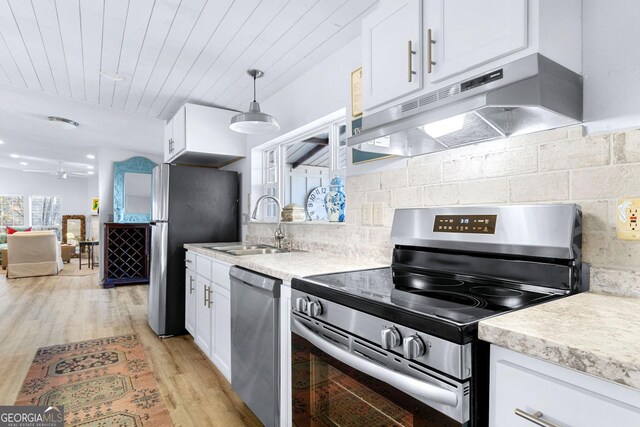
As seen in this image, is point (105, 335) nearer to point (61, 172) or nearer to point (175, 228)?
point (175, 228)

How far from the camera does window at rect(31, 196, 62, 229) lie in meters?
10.2

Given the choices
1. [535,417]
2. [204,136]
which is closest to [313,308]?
[535,417]

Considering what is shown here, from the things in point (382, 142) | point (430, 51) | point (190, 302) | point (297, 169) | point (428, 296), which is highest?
point (430, 51)

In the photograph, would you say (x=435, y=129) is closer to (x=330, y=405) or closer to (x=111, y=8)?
(x=330, y=405)

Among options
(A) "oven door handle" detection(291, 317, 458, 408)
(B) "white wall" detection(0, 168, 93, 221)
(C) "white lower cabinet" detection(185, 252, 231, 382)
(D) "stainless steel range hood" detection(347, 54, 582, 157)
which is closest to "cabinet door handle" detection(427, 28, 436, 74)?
(D) "stainless steel range hood" detection(347, 54, 582, 157)

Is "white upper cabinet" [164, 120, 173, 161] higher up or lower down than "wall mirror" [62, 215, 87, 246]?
higher up

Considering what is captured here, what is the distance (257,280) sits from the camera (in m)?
1.75

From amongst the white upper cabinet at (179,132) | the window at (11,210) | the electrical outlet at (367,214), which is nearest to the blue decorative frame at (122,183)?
the white upper cabinet at (179,132)

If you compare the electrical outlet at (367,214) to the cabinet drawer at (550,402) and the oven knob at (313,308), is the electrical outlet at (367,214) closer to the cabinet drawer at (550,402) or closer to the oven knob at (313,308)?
the oven knob at (313,308)

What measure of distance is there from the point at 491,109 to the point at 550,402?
2.83ft

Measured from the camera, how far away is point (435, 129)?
1.40 m

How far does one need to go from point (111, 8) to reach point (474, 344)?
245 cm

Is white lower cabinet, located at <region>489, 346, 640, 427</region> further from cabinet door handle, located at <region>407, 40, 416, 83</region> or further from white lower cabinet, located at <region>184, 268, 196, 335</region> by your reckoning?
white lower cabinet, located at <region>184, 268, 196, 335</region>

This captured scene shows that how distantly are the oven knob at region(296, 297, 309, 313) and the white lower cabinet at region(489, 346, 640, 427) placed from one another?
0.72 meters
